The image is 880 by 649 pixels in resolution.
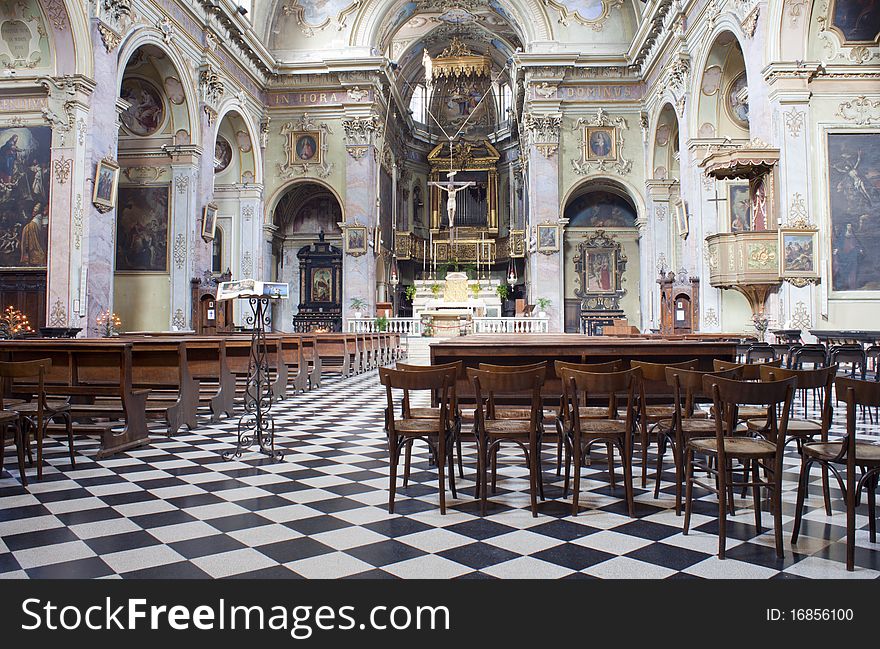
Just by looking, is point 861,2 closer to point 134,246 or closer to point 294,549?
point 294,549

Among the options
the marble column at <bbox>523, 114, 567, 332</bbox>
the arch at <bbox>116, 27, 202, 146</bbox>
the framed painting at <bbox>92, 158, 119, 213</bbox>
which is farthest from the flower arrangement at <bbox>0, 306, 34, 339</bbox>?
the marble column at <bbox>523, 114, 567, 332</bbox>

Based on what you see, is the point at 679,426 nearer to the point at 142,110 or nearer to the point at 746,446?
the point at 746,446

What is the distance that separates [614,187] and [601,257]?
2.65 metres

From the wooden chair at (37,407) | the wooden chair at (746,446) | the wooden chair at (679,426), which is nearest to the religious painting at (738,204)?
the wooden chair at (679,426)

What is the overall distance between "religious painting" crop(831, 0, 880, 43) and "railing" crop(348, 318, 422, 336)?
1322 centimetres

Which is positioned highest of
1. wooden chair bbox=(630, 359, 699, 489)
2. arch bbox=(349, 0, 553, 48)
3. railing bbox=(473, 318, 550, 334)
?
arch bbox=(349, 0, 553, 48)

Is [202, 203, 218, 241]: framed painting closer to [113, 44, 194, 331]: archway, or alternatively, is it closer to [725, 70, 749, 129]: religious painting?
[113, 44, 194, 331]: archway

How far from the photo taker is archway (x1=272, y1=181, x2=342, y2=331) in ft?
82.4

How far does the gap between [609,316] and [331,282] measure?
10769mm

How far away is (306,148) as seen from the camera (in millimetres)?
22391

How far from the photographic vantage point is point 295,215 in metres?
26.5

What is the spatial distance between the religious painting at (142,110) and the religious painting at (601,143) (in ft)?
43.5

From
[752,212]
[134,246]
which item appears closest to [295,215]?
[134,246]

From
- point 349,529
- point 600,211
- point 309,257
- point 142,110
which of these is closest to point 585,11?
point 600,211
